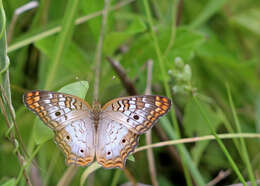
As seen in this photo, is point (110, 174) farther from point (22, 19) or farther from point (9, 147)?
point (22, 19)

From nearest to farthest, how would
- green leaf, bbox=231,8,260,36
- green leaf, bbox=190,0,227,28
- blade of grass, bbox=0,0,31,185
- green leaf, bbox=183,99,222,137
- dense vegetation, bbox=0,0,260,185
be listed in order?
blade of grass, bbox=0,0,31,185 < dense vegetation, bbox=0,0,260,185 < green leaf, bbox=183,99,222,137 < green leaf, bbox=190,0,227,28 < green leaf, bbox=231,8,260,36

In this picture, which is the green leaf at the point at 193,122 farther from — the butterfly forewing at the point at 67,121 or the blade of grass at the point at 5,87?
the blade of grass at the point at 5,87

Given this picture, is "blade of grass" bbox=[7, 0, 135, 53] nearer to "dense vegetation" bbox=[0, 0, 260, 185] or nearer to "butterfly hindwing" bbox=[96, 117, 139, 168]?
"dense vegetation" bbox=[0, 0, 260, 185]

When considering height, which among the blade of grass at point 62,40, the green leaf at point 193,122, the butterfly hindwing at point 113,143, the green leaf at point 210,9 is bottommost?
the green leaf at point 193,122

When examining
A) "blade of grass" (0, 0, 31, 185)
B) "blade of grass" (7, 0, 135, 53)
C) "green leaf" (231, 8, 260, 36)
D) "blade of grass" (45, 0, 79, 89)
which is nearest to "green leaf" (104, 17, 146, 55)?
"blade of grass" (7, 0, 135, 53)

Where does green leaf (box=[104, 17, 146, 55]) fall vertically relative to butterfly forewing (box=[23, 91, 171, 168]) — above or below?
above

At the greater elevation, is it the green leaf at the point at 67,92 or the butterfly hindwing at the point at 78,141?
the green leaf at the point at 67,92

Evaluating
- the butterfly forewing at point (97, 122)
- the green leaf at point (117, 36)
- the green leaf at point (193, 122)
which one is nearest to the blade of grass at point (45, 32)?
the green leaf at point (117, 36)

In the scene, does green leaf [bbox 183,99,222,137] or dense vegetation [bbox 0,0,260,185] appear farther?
green leaf [bbox 183,99,222,137]
